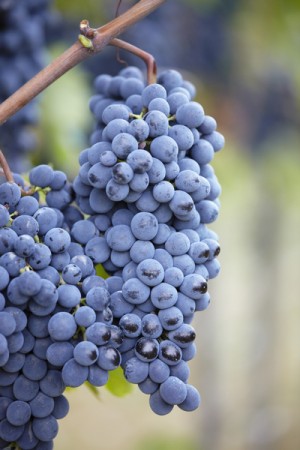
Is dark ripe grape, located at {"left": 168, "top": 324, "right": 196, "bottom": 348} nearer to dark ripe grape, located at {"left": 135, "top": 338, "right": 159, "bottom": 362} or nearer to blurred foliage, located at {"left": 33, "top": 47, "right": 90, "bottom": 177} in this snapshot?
dark ripe grape, located at {"left": 135, "top": 338, "right": 159, "bottom": 362}

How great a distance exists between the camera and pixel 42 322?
724 mm

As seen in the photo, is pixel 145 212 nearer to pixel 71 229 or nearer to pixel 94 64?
pixel 71 229

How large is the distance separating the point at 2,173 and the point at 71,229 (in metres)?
0.11

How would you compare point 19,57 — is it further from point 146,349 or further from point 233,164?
point 233,164

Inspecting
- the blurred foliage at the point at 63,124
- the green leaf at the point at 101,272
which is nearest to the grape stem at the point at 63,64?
the green leaf at the point at 101,272

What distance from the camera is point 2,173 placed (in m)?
0.80

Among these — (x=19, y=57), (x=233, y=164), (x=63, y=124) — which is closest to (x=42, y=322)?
(x=19, y=57)

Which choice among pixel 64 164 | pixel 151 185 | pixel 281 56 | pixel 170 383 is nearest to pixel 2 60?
pixel 64 164

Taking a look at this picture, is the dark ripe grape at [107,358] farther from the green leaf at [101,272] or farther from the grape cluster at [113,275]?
the green leaf at [101,272]

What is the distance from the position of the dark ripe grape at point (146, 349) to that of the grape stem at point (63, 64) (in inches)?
11.0

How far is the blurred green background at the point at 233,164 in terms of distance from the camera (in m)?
1.94

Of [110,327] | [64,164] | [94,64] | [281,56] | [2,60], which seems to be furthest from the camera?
[281,56]

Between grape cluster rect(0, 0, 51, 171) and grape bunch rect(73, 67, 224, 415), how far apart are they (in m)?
0.53

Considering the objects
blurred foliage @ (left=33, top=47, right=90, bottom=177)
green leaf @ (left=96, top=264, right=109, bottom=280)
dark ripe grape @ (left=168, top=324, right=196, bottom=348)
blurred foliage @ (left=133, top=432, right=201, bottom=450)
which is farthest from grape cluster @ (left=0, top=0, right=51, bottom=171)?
blurred foliage @ (left=133, top=432, right=201, bottom=450)
